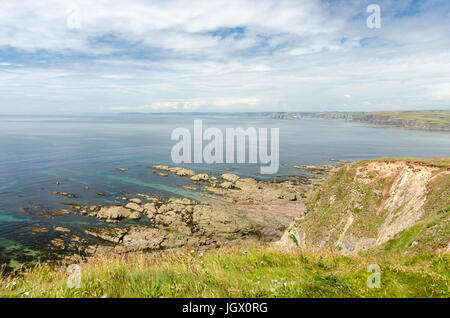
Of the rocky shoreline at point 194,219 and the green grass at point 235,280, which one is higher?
the green grass at point 235,280

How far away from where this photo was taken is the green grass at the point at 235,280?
21.8 ft

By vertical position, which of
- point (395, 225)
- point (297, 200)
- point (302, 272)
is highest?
point (302, 272)

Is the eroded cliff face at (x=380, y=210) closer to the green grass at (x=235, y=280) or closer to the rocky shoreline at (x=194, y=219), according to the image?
the rocky shoreline at (x=194, y=219)

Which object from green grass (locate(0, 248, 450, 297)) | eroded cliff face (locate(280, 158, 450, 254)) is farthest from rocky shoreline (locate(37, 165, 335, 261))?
green grass (locate(0, 248, 450, 297))

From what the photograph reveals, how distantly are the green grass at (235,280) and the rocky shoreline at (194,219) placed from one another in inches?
1001

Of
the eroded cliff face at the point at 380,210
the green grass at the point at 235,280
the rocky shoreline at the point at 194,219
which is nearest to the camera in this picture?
the green grass at the point at 235,280

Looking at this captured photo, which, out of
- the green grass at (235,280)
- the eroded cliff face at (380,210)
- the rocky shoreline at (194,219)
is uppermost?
the green grass at (235,280)

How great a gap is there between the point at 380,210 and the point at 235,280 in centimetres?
2694

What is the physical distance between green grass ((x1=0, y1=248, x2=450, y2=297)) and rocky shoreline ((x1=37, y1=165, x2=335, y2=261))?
83.4 ft

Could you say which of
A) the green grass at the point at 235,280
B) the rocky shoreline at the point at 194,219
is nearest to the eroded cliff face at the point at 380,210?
the rocky shoreline at the point at 194,219
